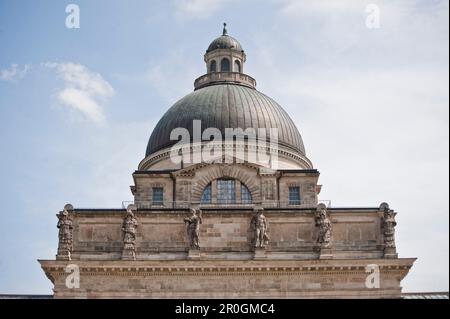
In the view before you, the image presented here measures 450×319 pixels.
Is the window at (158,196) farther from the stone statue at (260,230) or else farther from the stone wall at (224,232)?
the stone statue at (260,230)

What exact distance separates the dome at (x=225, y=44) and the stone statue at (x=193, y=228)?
19381mm

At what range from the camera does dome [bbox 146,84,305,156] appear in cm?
4853

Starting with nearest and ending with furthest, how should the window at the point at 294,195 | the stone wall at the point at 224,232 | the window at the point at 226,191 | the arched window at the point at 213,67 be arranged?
the stone wall at the point at 224,232 → the window at the point at 226,191 → the window at the point at 294,195 → the arched window at the point at 213,67

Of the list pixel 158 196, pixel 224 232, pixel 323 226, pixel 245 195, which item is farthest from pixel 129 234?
pixel 323 226

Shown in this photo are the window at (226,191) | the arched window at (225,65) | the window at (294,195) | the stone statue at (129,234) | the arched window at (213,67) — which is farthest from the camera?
the arched window at (213,67)

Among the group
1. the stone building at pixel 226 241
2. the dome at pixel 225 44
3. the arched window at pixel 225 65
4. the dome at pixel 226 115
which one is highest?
the dome at pixel 225 44

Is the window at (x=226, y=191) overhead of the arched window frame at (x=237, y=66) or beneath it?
beneath

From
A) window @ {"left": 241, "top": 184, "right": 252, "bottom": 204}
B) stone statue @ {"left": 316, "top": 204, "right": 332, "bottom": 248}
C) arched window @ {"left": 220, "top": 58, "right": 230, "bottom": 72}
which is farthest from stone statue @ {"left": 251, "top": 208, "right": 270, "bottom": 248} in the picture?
arched window @ {"left": 220, "top": 58, "right": 230, "bottom": 72}

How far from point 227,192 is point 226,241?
17.6ft

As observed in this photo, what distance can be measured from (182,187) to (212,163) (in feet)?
7.95

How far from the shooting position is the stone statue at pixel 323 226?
1558 inches

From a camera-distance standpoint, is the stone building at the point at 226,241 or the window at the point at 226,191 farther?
the window at the point at 226,191

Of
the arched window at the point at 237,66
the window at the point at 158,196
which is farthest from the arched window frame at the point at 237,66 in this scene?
the window at the point at 158,196
